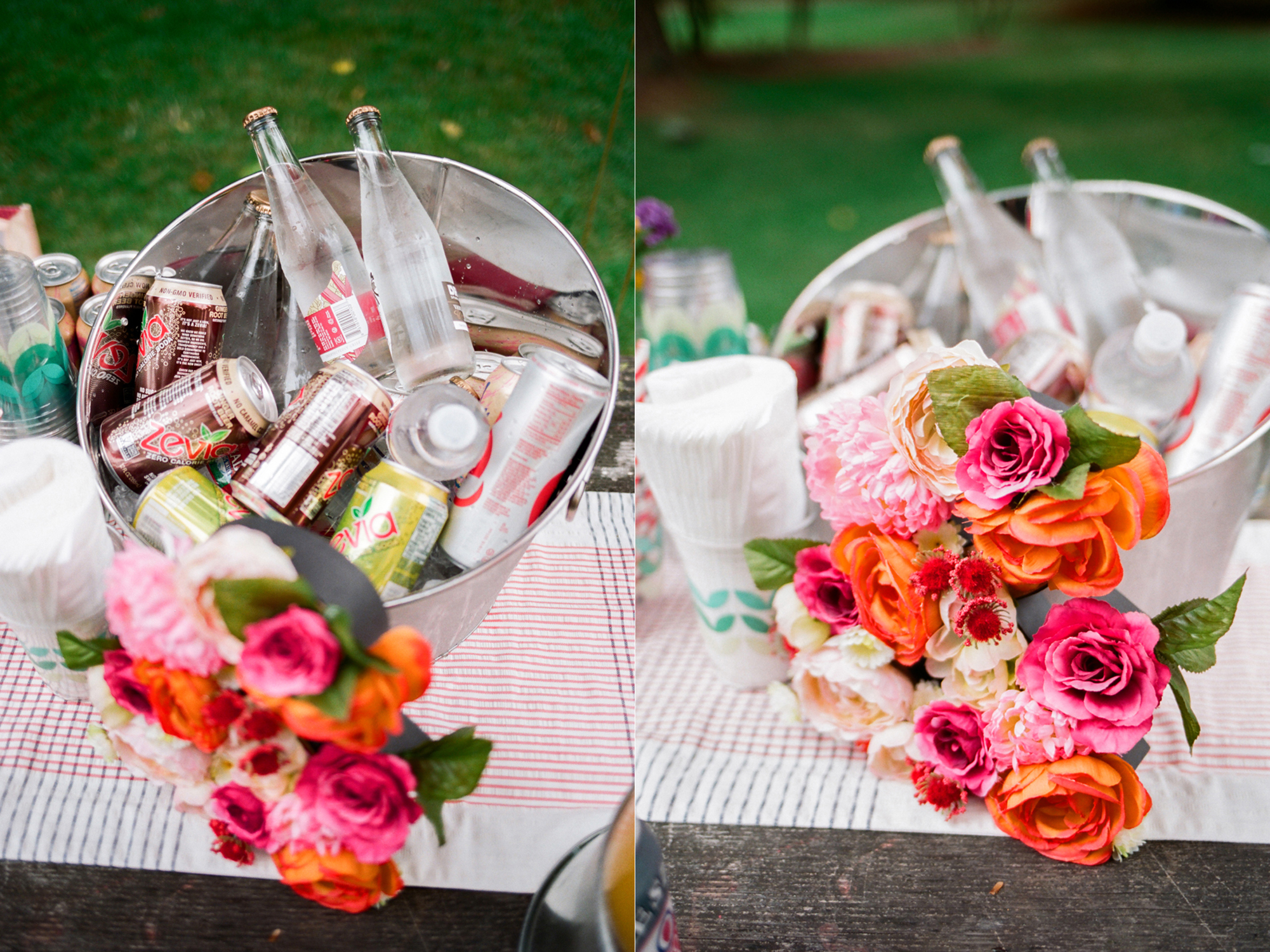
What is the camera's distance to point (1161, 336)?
0.74 m

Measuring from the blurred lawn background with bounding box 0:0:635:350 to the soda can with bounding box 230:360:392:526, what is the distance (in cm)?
54

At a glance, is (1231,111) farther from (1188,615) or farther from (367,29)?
(1188,615)

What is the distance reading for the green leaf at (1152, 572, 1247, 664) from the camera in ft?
1.67

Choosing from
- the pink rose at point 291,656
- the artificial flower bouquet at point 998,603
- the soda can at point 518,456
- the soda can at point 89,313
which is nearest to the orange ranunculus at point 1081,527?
the artificial flower bouquet at point 998,603

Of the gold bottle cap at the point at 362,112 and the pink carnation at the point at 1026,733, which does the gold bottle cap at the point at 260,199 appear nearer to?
the gold bottle cap at the point at 362,112

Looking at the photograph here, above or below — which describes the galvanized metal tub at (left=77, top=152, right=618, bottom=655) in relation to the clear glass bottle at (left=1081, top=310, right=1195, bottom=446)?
above

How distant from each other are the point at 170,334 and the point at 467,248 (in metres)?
0.21

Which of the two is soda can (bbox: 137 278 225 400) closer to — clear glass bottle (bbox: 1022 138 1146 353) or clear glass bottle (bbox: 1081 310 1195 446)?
clear glass bottle (bbox: 1081 310 1195 446)

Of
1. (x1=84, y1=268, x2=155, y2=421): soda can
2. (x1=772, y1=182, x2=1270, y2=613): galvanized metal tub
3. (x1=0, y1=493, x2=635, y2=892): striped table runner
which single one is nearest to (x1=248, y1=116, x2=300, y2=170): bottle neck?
A: (x1=84, y1=268, x2=155, y2=421): soda can

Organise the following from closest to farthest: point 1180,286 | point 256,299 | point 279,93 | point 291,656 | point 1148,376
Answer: point 291,656
point 256,299
point 1148,376
point 1180,286
point 279,93

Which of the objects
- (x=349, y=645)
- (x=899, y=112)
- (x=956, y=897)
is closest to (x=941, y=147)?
(x=956, y=897)

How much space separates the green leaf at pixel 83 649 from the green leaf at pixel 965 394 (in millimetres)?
426

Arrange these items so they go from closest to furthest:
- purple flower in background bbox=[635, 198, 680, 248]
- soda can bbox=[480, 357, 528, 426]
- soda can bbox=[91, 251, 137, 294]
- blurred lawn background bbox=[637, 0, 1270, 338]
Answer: soda can bbox=[480, 357, 528, 426]
soda can bbox=[91, 251, 137, 294]
purple flower in background bbox=[635, 198, 680, 248]
blurred lawn background bbox=[637, 0, 1270, 338]

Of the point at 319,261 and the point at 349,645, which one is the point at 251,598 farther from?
the point at 319,261
